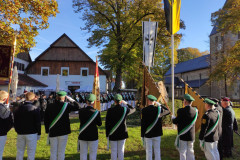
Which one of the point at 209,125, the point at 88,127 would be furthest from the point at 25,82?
the point at 209,125

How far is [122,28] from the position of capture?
2388cm

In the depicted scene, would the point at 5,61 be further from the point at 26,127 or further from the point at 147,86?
the point at 147,86

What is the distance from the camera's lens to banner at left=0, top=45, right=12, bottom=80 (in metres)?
6.72

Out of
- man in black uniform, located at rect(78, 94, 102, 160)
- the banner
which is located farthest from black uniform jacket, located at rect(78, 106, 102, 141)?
the banner

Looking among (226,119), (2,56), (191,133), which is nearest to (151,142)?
(191,133)

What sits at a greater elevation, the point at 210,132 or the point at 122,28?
the point at 122,28

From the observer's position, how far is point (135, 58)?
22.3 m

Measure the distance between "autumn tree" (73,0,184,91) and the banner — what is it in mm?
14655

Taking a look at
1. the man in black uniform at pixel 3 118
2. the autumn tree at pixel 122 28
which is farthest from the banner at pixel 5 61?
the autumn tree at pixel 122 28

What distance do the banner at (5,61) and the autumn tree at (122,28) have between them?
14.7 metres

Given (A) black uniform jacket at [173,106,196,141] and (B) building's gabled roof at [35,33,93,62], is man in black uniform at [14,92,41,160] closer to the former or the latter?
(A) black uniform jacket at [173,106,196,141]

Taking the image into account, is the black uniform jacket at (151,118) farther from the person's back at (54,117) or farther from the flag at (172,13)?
the flag at (172,13)

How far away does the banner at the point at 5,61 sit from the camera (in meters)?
6.72

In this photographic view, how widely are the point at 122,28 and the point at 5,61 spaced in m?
18.6
